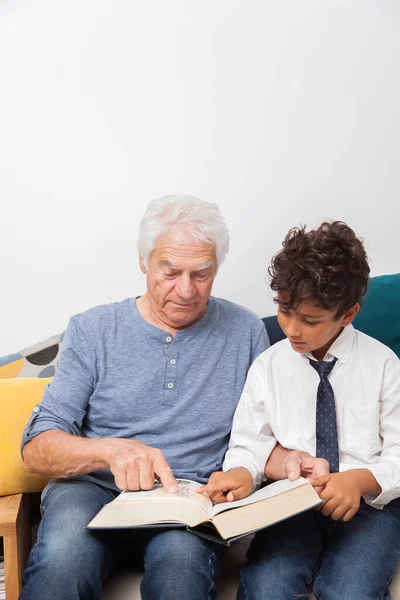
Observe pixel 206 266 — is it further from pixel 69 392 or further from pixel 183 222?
pixel 69 392

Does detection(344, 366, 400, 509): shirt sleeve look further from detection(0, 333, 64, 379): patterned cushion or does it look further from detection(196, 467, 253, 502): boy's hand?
detection(0, 333, 64, 379): patterned cushion

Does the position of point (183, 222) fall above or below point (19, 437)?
above

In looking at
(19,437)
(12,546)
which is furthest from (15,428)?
(12,546)

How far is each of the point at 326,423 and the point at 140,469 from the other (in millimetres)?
484

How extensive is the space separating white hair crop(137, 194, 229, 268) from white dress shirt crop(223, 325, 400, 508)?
35 cm

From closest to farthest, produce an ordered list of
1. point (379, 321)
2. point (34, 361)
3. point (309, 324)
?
point (309, 324), point (379, 321), point (34, 361)

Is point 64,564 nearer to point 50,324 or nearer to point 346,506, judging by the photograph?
point 346,506

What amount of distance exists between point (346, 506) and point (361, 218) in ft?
4.43

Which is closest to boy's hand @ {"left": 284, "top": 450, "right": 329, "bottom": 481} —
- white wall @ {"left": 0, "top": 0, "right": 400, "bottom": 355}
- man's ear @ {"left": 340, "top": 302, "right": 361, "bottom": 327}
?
man's ear @ {"left": 340, "top": 302, "right": 361, "bottom": 327}

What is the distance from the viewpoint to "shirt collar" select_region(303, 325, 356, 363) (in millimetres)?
1877

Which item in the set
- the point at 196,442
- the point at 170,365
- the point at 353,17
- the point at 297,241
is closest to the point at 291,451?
the point at 196,442

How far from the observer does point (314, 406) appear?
6.19 ft

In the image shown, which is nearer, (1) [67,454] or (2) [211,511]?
(2) [211,511]

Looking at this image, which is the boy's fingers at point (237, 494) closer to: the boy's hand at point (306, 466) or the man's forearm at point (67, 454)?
the boy's hand at point (306, 466)
